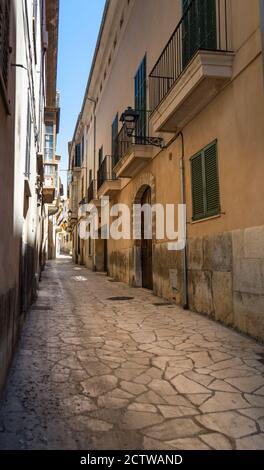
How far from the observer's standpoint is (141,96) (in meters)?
11.1

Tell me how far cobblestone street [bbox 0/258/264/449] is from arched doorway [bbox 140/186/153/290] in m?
5.03

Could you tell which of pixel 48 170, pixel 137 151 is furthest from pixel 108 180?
pixel 48 170

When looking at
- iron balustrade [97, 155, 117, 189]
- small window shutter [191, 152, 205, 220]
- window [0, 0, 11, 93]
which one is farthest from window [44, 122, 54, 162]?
window [0, 0, 11, 93]

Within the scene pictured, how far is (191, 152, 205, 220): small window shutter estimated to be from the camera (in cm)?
695

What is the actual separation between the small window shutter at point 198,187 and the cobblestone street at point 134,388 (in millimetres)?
2099

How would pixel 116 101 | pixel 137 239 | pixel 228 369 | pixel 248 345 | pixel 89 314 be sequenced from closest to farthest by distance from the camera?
pixel 228 369, pixel 248 345, pixel 89 314, pixel 137 239, pixel 116 101

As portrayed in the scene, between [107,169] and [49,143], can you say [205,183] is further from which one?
[49,143]

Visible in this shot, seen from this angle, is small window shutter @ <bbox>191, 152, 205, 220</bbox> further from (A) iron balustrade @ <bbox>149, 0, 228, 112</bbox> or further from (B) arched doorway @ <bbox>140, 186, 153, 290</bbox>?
(B) arched doorway @ <bbox>140, 186, 153, 290</bbox>

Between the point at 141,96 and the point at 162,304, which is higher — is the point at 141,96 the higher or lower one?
the higher one

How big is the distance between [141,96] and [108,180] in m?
4.26

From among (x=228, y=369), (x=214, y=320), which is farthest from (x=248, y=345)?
(x=214, y=320)

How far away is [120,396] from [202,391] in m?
0.75

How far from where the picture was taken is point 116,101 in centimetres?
1509

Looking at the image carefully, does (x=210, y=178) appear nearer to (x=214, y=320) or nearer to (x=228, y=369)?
(x=214, y=320)
